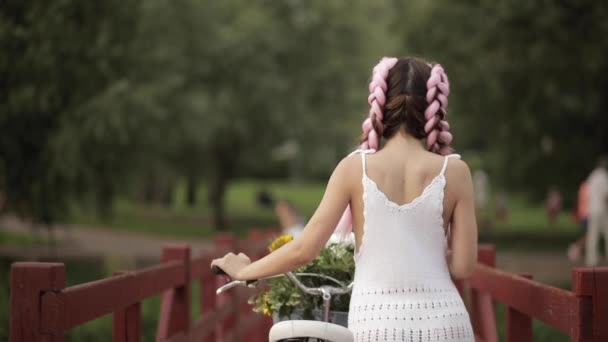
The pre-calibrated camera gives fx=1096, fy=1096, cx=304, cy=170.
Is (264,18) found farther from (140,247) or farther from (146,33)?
(146,33)

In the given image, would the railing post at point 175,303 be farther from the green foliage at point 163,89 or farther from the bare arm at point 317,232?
the green foliage at point 163,89

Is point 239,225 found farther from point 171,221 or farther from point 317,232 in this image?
point 317,232

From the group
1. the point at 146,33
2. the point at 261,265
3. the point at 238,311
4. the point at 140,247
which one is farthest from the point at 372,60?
the point at 261,265

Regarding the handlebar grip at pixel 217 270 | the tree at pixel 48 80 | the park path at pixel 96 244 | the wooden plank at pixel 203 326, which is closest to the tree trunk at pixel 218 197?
the park path at pixel 96 244

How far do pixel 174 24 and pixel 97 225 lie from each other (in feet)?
45.8

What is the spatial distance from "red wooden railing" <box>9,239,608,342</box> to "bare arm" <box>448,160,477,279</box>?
1.36ft

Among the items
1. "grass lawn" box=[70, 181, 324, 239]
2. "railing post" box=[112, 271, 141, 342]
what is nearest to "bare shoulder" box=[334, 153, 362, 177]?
"railing post" box=[112, 271, 141, 342]

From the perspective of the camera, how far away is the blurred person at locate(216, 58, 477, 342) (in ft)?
12.0

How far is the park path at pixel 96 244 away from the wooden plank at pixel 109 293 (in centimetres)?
1459

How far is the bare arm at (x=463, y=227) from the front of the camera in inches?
148

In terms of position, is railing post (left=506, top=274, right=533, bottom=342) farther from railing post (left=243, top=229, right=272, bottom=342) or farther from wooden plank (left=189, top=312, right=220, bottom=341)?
railing post (left=243, top=229, right=272, bottom=342)

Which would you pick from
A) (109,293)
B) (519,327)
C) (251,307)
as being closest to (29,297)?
(109,293)

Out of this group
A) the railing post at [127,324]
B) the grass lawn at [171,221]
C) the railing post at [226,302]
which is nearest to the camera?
the railing post at [127,324]

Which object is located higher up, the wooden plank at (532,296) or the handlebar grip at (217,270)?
the handlebar grip at (217,270)
